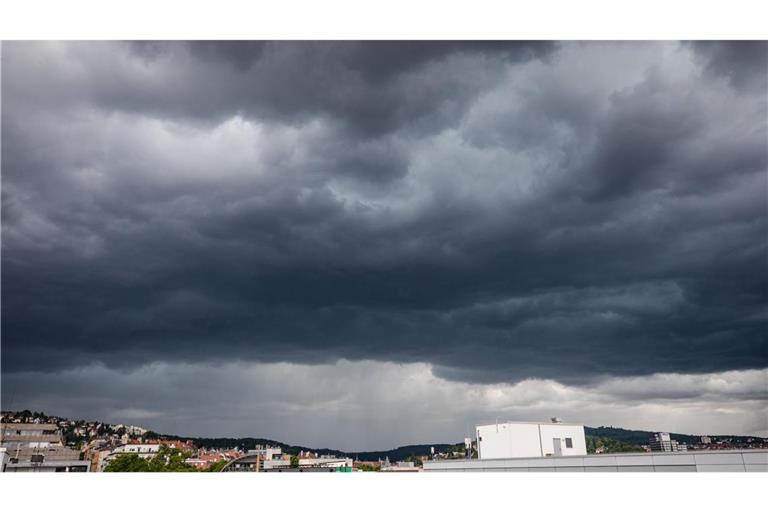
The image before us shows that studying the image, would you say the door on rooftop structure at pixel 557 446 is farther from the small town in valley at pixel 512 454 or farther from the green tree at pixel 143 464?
the green tree at pixel 143 464

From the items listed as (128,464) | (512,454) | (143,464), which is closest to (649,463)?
(512,454)

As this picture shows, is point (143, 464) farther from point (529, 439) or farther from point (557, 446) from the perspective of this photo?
point (557, 446)

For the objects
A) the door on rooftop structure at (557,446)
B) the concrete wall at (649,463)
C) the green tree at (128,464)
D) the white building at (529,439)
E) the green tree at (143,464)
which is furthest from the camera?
the green tree at (143,464)

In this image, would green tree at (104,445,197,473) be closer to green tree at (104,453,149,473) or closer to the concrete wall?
green tree at (104,453,149,473)

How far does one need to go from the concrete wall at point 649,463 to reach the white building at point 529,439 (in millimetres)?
11071

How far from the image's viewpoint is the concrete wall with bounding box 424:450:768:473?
1439cm

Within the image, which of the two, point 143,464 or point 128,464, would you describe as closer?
point 128,464

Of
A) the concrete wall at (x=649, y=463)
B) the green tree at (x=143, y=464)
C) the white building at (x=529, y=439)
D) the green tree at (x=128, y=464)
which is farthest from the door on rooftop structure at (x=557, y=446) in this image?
the green tree at (x=128, y=464)

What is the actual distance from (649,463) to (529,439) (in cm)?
1993

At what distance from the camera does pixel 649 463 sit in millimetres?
17344

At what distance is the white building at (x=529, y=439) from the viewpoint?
1417 inches
